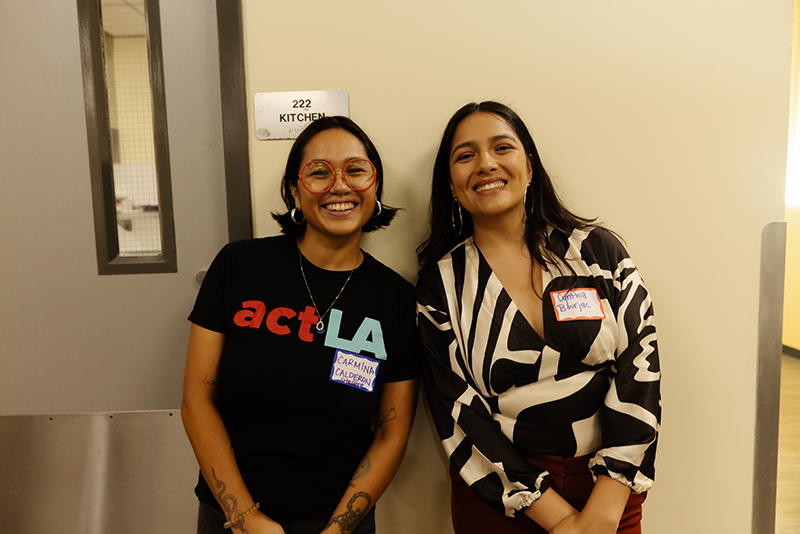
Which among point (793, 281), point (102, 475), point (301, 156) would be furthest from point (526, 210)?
point (793, 281)

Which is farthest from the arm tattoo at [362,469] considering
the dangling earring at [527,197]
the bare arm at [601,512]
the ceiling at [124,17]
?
the ceiling at [124,17]

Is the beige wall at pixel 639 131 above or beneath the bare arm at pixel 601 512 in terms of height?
above

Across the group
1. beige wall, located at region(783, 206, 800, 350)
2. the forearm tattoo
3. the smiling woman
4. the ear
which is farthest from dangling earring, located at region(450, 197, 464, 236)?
beige wall, located at region(783, 206, 800, 350)

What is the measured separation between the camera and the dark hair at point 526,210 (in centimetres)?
122

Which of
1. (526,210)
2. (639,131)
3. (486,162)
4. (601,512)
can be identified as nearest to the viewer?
(601,512)

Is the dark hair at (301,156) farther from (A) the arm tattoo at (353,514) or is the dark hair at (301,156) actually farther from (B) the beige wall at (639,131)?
(A) the arm tattoo at (353,514)

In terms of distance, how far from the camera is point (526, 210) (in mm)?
1281

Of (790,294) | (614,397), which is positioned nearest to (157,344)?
(614,397)

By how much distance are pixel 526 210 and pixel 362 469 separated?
0.85 metres

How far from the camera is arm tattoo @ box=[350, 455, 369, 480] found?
1159 mm

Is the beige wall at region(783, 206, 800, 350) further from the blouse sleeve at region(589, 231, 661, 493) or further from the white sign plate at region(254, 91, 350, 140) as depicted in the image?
the white sign plate at region(254, 91, 350, 140)

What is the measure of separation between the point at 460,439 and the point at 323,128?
906 mm

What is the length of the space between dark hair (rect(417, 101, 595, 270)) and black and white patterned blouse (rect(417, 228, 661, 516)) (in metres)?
0.08

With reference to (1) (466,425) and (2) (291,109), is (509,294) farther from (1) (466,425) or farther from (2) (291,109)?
(2) (291,109)
